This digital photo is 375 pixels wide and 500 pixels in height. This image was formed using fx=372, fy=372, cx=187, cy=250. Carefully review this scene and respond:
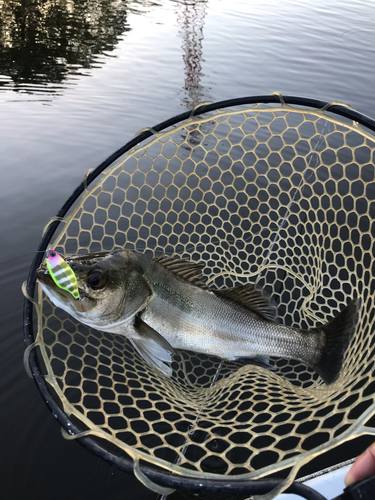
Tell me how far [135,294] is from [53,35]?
553 inches

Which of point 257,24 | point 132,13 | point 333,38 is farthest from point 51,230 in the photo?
point 132,13

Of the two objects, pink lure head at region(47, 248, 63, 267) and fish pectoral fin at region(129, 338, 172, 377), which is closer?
pink lure head at region(47, 248, 63, 267)

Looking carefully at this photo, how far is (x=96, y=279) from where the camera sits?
2.36 m

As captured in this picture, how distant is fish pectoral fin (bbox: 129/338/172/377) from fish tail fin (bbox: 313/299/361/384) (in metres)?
0.97

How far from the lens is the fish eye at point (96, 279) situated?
235 cm

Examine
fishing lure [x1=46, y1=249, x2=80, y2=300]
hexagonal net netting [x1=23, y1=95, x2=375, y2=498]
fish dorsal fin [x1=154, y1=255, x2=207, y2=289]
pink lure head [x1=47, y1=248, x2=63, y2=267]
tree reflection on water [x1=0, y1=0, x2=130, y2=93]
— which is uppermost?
tree reflection on water [x1=0, y1=0, x2=130, y2=93]

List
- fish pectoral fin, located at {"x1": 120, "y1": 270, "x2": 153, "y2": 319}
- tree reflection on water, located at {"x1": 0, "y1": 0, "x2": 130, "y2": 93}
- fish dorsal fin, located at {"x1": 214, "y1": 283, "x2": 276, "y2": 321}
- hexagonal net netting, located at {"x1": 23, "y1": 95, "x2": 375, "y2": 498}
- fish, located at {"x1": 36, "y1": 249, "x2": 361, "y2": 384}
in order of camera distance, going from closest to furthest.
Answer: hexagonal net netting, located at {"x1": 23, "y1": 95, "x2": 375, "y2": 498}, fish, located at {"x1": 36, "y1": 249, "x2": 361, "y2": 384}, fish pectoral fin, located at {"x1": 120, "y1": 270, "x2": 153, "y2": 319}, fish dorsal fin, located at {"x1": 214, "y1": 283, "x2": 276, "y2": 321}, tree reflection on water, located at {"x1": 0, "y1": 0, "x2": 130, "y2": 93}

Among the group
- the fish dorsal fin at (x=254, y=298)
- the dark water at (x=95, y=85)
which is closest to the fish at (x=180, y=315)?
the fish dorsal fin at (x=254, y=298)

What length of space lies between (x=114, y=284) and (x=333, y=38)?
14.0 m

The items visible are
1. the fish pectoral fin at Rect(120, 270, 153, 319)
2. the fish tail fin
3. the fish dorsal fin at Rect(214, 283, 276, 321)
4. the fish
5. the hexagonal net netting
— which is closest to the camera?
the hexagonal net netting

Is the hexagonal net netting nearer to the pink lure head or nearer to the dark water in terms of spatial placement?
the dark water

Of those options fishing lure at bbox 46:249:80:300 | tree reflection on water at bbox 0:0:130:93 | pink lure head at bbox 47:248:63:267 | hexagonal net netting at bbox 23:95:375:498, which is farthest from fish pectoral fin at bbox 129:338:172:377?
tree reflection on water at bbox 0:0:130:93

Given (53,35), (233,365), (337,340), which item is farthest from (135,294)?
(53,35)

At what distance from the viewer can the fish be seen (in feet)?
7.70
